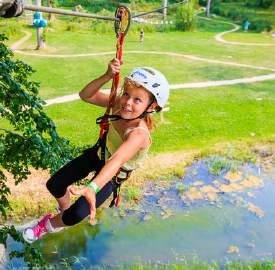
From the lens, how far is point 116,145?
431cm

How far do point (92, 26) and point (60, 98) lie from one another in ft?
60.1

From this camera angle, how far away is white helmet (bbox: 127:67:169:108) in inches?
159

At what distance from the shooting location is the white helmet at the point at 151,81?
13.3 ft

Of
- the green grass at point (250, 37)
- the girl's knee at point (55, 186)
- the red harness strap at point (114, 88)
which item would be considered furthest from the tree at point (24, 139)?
the green grass at point (250, 37)

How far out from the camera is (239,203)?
38.8 feet

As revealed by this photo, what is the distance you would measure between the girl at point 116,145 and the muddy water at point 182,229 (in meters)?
5.23

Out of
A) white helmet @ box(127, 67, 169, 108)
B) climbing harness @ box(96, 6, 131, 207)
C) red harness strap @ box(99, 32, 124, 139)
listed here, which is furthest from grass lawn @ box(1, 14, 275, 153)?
white helmet @ box(127, 67, 169, 108)

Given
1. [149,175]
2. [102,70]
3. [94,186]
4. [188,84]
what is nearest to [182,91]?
[188,84]

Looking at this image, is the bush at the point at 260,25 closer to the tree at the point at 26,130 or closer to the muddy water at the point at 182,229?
the muddy water at the point at 182,229

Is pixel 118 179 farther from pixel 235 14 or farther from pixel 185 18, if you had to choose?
pixel 235 14

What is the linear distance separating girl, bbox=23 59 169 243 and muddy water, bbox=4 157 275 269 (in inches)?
206

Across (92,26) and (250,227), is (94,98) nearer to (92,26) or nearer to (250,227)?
(250,227)

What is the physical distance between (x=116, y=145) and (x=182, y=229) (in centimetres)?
684

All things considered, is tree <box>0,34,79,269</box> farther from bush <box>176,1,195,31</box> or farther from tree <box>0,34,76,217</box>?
bush <box>176,1,195,31</box>
